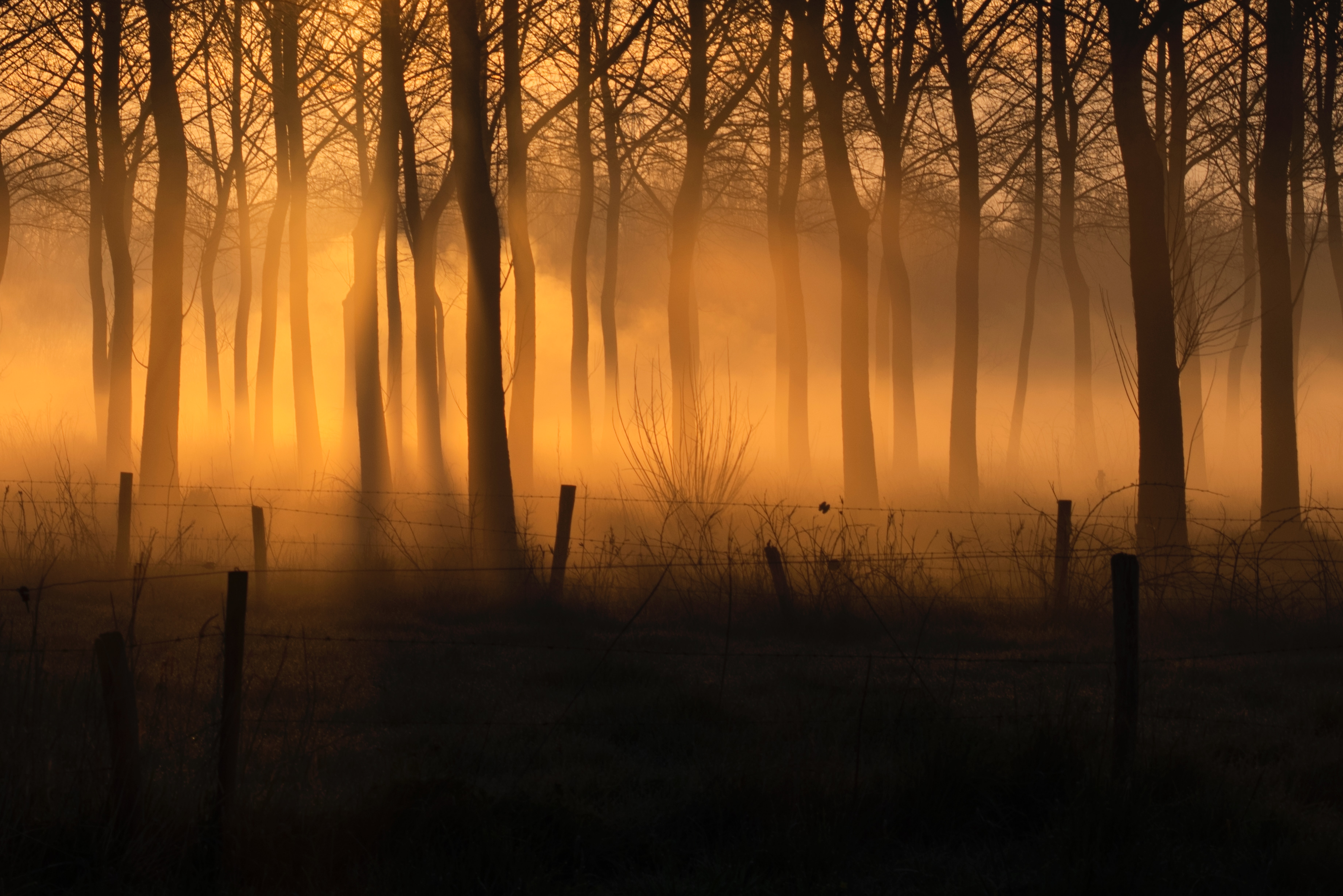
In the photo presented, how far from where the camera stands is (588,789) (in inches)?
184

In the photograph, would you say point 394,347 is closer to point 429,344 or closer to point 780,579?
point 429,344

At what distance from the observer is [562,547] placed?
29.3 feet

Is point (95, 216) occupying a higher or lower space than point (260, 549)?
higher

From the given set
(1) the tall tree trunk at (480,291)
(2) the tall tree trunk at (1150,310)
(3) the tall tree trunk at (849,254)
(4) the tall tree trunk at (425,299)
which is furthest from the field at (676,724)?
(4) the tall tree trunk at (425,299)

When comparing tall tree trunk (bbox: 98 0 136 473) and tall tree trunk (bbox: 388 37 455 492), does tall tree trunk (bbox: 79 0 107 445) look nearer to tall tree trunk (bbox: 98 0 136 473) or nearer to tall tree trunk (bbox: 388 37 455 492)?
tall tree trunk (bbox: 98 0 136 473)

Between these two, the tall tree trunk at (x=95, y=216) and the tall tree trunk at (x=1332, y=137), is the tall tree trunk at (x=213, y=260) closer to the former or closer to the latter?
→ the tall tree trunk at (x=95, y=216)

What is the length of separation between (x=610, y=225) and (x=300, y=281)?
691 cm

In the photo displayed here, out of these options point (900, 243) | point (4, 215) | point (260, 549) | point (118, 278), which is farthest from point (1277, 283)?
point (4, 215)

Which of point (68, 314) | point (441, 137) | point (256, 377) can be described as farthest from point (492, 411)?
point (68, 314)

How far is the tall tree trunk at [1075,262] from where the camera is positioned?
1911cm

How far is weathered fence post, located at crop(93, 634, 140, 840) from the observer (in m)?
3.79

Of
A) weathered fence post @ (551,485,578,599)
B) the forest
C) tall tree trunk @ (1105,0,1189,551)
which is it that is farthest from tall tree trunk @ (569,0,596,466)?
weathered fence post @ (551,485,578,599)

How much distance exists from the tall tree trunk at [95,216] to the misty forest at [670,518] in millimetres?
165

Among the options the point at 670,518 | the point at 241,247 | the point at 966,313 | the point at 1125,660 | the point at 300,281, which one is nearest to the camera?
the point at 1125,660
